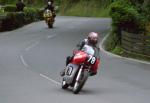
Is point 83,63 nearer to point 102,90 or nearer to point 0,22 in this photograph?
point 102,90

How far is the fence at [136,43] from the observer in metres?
27.9

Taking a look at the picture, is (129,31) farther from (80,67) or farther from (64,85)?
(80,67)

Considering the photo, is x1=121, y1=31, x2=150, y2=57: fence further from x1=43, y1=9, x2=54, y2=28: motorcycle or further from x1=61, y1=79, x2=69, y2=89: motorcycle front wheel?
x1=43, y1=9, x2=54, y2=28: motorcycle

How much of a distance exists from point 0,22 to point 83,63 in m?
27.2

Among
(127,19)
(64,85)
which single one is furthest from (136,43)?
(64,85)

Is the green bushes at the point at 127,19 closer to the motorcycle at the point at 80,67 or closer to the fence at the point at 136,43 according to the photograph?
the fence at the point at 136,43

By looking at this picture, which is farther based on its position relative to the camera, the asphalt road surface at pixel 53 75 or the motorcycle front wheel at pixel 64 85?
the motorcycle front wheel at pixel 64 85

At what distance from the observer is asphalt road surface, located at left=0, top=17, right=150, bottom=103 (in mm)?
15719

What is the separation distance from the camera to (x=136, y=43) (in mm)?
28797

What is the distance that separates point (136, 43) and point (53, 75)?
8.52 metres

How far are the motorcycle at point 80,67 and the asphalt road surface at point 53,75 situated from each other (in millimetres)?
264

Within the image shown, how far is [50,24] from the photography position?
149 feet

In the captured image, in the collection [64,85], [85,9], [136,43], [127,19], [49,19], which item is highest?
[64,85]

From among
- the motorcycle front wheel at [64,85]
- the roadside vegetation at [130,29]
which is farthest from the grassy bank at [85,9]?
the motorcycle front wheel at [64,85]
